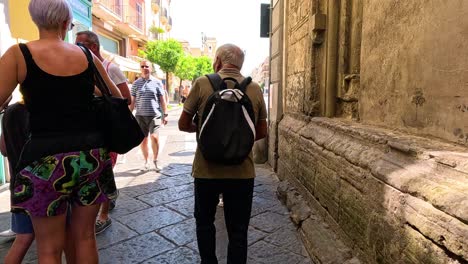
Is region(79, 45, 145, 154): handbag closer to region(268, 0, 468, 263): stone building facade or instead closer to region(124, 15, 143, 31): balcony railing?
region(268, 0, 468, 263): stone building facade

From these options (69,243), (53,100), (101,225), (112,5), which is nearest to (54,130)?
(53,100)

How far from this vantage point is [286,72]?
5773 millimetres

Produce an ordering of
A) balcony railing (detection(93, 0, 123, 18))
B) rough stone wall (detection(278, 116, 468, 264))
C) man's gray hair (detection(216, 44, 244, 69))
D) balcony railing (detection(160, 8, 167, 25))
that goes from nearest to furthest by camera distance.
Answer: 1. rough stone wall (detection(278, 116, 468, 264))
2. man's gray hair (detection(216, 44, 244, 69))
3. balcony railing (detection(93, 0, 123, 18))
4. balcony railing (detection(160, 8, 167, 25))

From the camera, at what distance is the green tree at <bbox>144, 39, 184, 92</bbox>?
3322 centimetres

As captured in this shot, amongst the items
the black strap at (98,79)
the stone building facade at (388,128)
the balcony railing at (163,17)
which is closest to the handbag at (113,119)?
the black strap at (98,79)

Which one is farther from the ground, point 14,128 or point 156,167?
point 14,128

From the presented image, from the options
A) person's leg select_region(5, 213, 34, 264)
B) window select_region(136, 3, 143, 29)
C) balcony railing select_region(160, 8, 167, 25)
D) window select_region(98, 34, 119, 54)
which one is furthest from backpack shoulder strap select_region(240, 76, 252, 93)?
balcony railing select_region(160, 8, 167, 25)

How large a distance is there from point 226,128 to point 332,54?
2.20 m

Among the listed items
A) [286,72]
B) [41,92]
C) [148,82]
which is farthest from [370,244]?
[148,82]

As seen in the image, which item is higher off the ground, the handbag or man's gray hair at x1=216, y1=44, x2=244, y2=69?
man's gray hair at x1=216, y1=44, x2=244, y2=69

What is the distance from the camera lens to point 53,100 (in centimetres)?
173

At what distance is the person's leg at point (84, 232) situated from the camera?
1908 millimetres

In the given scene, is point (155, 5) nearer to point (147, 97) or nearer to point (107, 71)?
point (147, 97)

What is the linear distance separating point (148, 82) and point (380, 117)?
3995 mm
